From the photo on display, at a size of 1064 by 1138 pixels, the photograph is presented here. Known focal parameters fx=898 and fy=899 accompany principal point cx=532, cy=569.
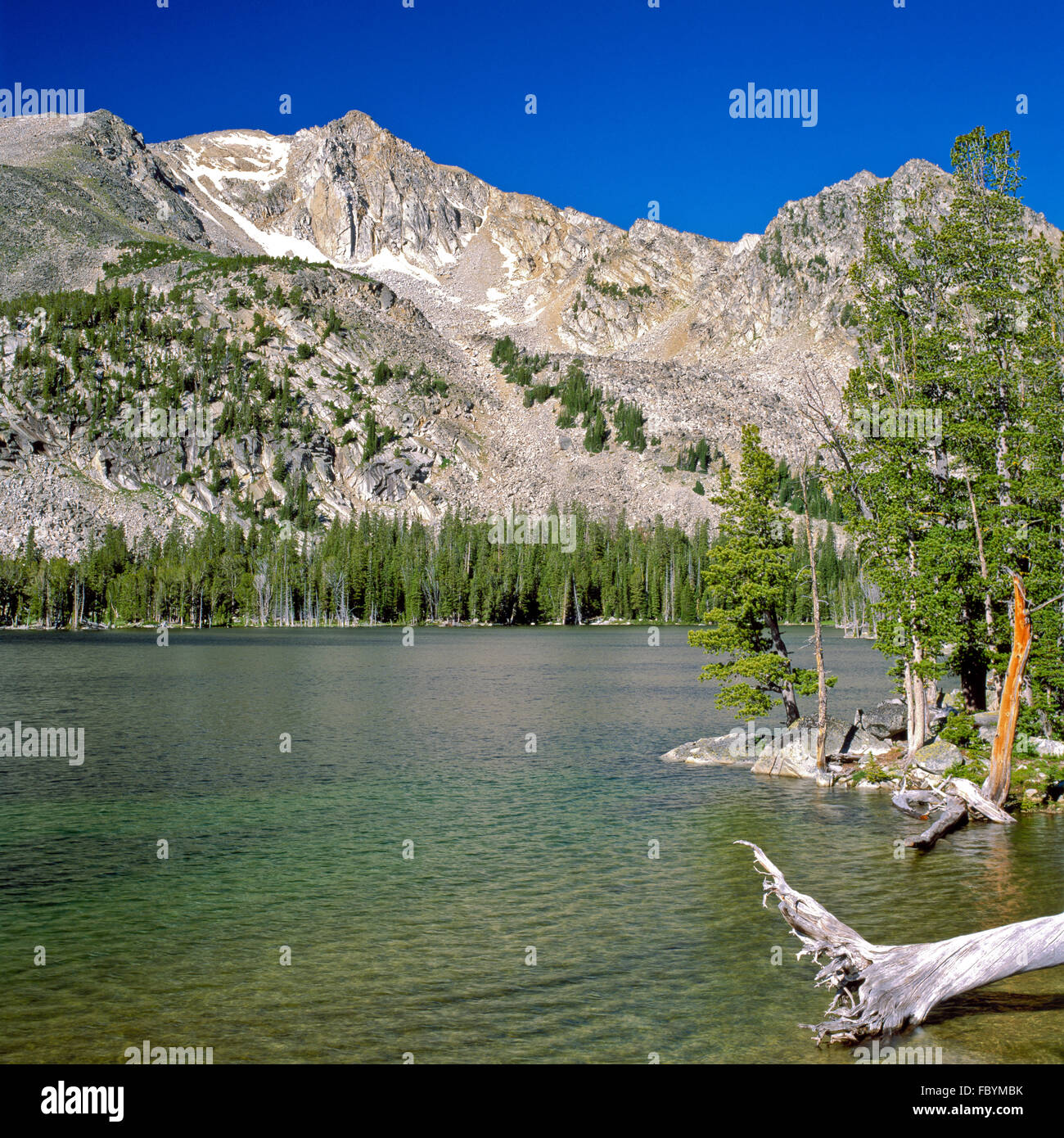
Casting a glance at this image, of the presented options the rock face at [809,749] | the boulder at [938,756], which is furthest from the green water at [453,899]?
the boulder at [938,756]

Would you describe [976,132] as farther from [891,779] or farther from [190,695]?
[190,695]

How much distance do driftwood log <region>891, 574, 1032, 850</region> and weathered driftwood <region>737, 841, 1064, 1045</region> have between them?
12987 mm

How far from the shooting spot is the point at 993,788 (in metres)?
28.1

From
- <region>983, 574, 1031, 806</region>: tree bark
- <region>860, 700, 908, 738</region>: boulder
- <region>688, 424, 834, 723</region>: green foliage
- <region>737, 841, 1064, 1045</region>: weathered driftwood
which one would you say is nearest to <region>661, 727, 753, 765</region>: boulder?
<region>688, 424, 834, 723</region>: green foliage

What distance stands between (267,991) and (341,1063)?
3011 millimetres

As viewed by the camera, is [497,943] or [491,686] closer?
[497,943]

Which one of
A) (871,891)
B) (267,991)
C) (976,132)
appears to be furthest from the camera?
(976,132)

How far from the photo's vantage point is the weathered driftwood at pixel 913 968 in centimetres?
1235

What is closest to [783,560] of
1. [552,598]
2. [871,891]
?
[871,891]

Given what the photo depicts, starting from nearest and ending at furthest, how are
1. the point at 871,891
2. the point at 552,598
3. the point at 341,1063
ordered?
the point at 341,1063 < the point at 871,891 < the point at 552,598

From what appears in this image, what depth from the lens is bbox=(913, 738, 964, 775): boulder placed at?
3186 cm

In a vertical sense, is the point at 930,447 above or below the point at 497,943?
above

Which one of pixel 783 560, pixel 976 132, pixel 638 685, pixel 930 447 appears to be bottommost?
pixel 638 685
